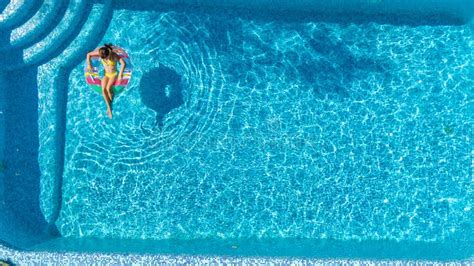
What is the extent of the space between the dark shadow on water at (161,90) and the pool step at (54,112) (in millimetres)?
1054

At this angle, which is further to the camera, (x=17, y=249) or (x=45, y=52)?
(x=45, y=52)

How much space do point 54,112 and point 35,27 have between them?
3.99 ft

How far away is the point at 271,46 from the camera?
7328mm

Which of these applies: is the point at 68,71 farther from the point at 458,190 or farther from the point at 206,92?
the point at 458,190

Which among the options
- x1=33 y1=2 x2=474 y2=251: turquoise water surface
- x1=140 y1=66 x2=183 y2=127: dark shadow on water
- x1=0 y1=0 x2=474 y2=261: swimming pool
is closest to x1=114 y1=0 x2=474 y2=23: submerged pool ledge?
x1=0 y1=0 x2=474 y2=261: swimming pool

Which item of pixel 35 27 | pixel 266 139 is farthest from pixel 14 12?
pixel 266 139

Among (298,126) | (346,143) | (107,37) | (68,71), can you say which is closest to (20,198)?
(68,71)

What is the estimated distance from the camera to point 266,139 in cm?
714

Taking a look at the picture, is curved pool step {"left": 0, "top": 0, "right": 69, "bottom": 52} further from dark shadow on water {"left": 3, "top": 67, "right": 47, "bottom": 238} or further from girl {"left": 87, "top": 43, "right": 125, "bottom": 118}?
girl {"left": 87, "top": 43, "right": 125, "bottom": 118}

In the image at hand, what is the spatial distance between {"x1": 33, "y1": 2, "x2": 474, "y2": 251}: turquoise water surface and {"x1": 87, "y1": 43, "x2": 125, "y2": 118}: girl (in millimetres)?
380

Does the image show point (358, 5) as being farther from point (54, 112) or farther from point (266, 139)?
point (54, 112)

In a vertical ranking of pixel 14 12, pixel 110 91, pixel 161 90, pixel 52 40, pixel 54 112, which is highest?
pixel 14 12

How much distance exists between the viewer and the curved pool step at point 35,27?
6.78 meters

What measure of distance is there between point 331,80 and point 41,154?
4.40m
